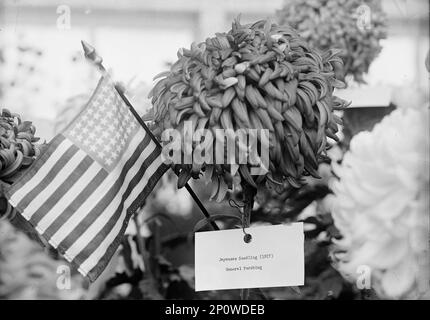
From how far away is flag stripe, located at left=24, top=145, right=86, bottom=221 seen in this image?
1101 millimetres

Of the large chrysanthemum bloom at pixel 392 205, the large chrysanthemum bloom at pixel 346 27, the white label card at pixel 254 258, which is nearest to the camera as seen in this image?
the white label card at pixel 254 258

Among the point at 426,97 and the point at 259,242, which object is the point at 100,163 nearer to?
the point at 259,242

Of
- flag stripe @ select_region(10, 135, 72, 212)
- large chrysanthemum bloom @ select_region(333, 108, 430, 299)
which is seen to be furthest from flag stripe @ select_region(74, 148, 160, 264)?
large chrysanthemum bloom @ select_region(333, 108, 430, 299)

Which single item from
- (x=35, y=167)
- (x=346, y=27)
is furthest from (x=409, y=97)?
(x=35, y=167)

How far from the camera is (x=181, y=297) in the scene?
4.91ft

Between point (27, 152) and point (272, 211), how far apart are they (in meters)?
0.54

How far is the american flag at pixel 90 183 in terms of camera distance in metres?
1.11

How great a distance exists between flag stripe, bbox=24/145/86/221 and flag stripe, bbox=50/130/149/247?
5cm

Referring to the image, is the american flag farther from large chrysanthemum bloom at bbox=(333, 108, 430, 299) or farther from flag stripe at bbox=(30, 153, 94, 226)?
large chrysanthemum bloom at bbox=(333, 108, 430, 299)

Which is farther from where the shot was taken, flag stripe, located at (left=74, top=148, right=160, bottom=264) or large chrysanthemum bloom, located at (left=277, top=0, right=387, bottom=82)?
large chrysanthemum bloom, located at (left=277, top=0, right=387, bottom=82)

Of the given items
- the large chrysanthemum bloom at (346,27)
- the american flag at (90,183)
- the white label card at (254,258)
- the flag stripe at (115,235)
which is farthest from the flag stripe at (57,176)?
the large chrysanthemum bloom at (346,27)

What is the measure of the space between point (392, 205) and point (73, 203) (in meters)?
0.60

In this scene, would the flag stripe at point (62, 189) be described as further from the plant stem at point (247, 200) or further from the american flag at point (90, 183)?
the plant stem at point (247, 200)
